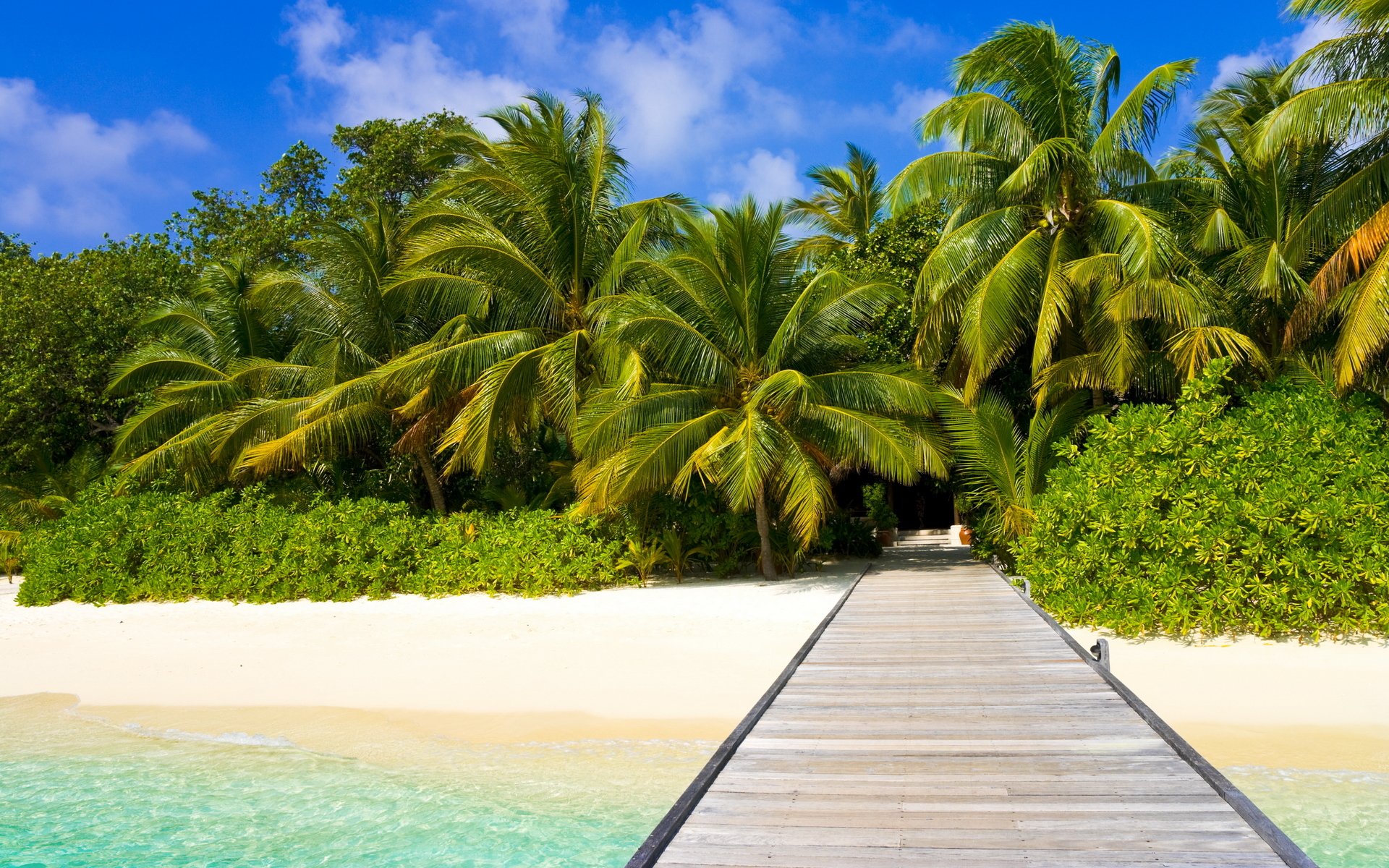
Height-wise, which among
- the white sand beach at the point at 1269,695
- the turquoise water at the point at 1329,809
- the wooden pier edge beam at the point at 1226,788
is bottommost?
the turquoise water at the point at 1329,809

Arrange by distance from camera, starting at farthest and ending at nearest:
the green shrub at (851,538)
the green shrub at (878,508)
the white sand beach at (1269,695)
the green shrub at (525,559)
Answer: the green shrub at (878,508) < the green shrub at (851,538) < the green shrub at (525,559) < the white sand beach at (1269,695)

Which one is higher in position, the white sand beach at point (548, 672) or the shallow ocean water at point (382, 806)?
the white sand beach at point (548, 672)

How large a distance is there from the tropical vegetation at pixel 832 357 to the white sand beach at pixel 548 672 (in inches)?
37.5

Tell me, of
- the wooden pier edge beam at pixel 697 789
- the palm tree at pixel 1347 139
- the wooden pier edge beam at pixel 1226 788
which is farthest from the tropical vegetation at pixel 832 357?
the wooden pier edge beam at pixel 697 789

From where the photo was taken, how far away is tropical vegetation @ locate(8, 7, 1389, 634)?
9.91 meters

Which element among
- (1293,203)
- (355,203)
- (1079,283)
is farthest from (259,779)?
(355,203)

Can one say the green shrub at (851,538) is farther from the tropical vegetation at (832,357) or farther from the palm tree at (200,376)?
the palm tree at (200,376)

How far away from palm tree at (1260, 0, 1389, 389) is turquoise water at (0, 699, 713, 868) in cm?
810

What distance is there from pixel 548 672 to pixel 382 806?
3.15m

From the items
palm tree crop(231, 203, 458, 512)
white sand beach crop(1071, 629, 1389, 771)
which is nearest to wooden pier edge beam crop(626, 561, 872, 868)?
white sand beach crop(1071, 629, 1389, 771)

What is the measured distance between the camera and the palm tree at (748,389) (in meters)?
12.0

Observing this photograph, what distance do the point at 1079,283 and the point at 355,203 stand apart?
650 inches

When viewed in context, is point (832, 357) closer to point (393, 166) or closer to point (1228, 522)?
point (1228, 522)

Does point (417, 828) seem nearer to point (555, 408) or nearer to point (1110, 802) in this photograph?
point (1110, 802)
